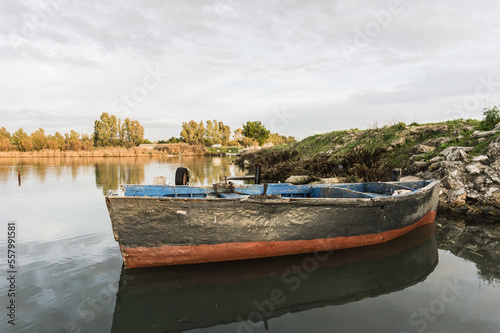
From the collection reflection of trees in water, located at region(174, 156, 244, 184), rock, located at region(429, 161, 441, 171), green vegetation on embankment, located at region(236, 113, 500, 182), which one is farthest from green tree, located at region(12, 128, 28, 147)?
rock, located at region(429, 161, 441, 171)

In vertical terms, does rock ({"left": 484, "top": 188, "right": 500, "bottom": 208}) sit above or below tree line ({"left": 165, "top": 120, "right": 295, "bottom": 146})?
below

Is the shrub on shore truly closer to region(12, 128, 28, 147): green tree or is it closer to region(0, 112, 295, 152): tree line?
region(0, 112, 295, 152): tree line

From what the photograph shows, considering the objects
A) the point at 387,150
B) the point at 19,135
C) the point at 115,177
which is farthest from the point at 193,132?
the point at 387,150

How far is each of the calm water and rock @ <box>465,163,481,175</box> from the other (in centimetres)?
436

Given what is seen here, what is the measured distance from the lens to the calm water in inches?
137

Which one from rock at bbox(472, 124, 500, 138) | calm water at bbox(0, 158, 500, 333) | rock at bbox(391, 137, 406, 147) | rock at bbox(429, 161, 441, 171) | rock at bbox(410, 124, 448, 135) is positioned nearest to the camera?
calm water at bbox(0, 158, 500, 333)

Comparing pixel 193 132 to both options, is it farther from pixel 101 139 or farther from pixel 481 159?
pixel 481 159

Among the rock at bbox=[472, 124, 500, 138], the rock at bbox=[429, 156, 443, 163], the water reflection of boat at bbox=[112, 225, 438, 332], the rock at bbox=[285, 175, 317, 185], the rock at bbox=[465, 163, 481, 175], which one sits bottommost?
the water reflection of boat at bbox=[112, 225, 438, 332]

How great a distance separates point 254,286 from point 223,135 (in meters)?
79.3

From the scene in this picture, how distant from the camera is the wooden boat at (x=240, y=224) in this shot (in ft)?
14.7

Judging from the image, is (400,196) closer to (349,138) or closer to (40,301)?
(40,301)

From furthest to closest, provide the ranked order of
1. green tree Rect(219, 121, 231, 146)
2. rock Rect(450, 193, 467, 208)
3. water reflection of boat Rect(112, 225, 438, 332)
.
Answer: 1. green tree Rect(219, 121, 231, 146)
2. rock Rect(450, 193, 467, 208)
3. water reflection of boat Rect(112, 225, 438, 332)

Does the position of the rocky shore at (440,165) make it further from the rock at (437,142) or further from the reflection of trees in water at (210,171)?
the reflection of trees in water at (210,171)

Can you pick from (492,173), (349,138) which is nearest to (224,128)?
(349,138)
